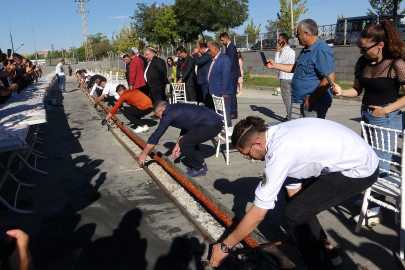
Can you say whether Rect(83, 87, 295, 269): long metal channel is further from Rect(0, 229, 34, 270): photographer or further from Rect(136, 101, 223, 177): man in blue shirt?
Rect(0, 229, 34, 270): photographer

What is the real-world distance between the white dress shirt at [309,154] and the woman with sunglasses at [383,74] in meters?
1.11

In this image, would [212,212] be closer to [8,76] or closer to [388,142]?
[388,142]

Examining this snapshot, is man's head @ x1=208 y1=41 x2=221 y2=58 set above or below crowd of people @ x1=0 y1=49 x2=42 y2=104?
above

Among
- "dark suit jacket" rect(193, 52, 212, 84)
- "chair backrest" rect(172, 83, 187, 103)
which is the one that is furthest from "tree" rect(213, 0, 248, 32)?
"dark suit jacket" rect(193, 52, 212, 84)

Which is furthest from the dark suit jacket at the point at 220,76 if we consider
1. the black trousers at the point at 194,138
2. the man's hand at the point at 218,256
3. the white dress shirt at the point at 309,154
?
the man's hand at the point at 218,256

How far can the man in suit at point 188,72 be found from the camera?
386 inches

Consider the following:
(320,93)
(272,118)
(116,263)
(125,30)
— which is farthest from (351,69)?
(125,30)

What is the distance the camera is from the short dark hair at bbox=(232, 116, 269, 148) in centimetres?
225

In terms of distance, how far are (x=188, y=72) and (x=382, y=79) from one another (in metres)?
6.94

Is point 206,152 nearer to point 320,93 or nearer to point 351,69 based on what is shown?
point 320,93

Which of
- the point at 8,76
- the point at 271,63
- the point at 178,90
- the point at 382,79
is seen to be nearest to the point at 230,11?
the point at 178,90

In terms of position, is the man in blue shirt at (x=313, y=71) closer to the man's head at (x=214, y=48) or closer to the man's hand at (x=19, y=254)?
the man's head at (x=214, y=48)

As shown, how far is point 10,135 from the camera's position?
4.17 m

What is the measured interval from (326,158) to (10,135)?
365cm
